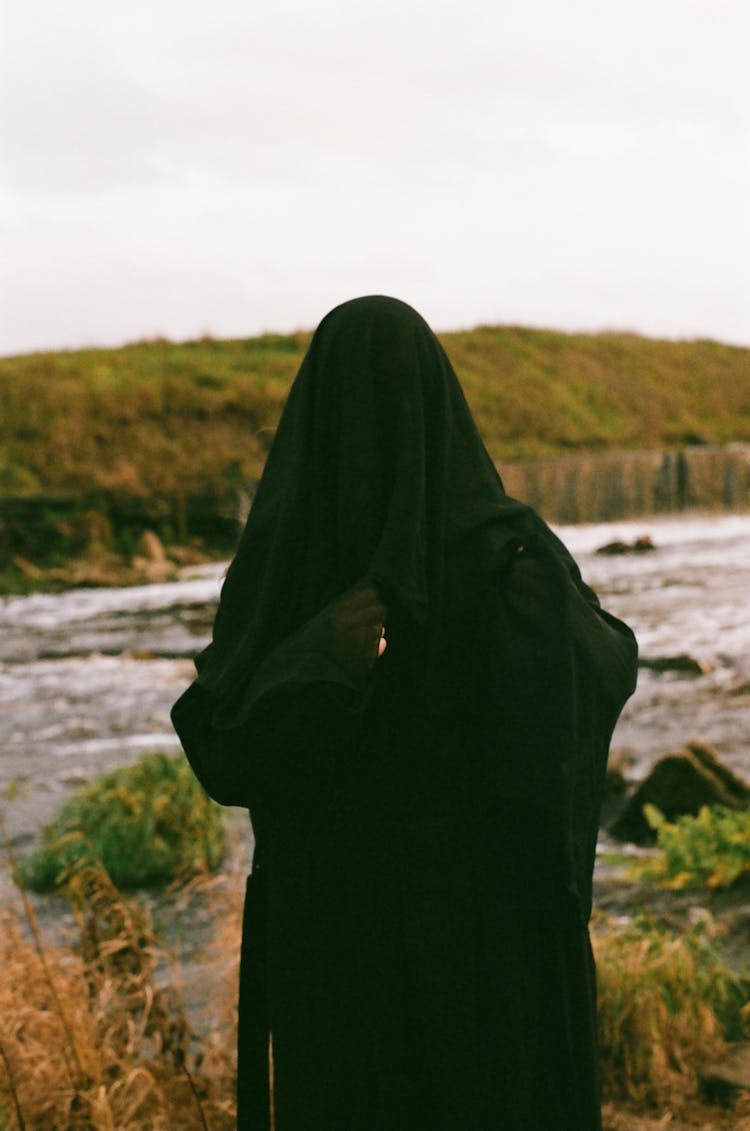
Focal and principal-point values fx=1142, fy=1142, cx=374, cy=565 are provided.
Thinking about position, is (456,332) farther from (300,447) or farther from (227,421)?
(300,447)

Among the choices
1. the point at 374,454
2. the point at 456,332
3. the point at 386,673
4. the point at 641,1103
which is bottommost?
the point at 641,1103

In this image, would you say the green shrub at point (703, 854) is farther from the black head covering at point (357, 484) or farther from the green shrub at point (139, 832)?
the black head covering at point (357, 484)

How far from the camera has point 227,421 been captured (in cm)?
2931

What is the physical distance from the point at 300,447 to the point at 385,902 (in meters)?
0.73

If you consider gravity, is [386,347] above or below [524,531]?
above

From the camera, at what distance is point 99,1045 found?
3.36 m

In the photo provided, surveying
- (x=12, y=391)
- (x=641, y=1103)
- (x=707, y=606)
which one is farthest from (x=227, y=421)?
(x=641, y=1103)

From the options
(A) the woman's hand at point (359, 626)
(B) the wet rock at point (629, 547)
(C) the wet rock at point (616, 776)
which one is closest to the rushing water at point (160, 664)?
(B) the wet rock at point (629, 547)

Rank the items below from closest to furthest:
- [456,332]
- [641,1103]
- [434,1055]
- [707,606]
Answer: [434,1055]
[641,1103]
[707,606]
[456,332]

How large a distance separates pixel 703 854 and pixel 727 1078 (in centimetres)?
218

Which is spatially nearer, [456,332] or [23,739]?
[23,739]

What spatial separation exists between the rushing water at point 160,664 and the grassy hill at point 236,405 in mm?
5685

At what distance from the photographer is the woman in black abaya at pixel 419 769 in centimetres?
167

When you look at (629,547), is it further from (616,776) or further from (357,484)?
(357,484)
